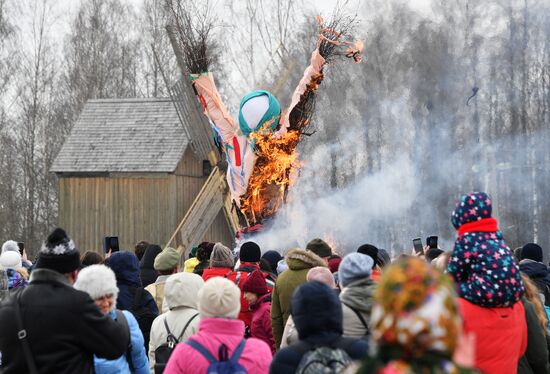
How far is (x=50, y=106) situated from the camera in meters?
41.6

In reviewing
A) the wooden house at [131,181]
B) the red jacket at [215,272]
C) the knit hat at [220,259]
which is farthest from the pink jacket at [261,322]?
the wooden house at [131,181]

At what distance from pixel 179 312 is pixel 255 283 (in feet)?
5.06

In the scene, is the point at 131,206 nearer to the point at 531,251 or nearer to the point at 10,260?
the point at 10,260

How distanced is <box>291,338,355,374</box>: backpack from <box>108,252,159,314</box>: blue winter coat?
3.60 m

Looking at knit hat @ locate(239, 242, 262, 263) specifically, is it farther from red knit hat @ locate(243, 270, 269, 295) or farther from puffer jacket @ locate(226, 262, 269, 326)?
red knit hat @ locate(243, 270, 269, 295)

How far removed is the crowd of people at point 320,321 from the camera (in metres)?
2.79

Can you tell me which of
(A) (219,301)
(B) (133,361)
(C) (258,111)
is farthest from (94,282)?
(C) (258,111)

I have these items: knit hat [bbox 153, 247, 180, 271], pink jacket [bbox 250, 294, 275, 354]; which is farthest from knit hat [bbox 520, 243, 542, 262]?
knit hat [bbox 153, 247, 180, 271]

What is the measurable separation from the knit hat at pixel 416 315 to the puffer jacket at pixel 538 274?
6.61 m

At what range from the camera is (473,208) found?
19.6 ft

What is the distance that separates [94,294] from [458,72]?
26.8 m

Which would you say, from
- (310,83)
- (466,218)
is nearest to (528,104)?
(310,83)

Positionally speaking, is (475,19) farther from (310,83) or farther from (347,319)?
(347,319)

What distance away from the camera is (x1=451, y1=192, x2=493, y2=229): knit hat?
19.5ft
